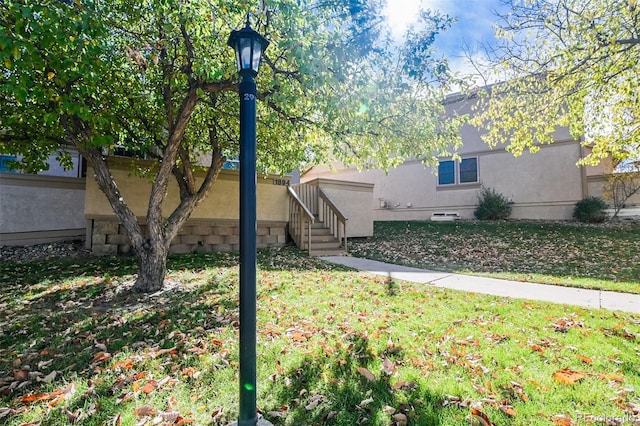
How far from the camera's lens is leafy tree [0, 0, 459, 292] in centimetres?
392

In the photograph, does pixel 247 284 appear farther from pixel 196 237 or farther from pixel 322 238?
pixel 322 238

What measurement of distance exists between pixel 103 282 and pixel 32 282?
133 cm

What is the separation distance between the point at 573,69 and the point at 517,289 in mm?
4392

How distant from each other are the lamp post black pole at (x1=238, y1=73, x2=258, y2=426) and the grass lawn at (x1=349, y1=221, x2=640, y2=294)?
6.40 metres

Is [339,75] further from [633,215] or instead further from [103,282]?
[633,215]

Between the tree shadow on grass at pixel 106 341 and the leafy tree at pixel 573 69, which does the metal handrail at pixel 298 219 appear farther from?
the leafy tree at pixel 573 69

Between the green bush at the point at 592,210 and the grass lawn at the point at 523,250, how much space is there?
1.78 feet

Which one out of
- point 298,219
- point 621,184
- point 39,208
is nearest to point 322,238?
point 298,219

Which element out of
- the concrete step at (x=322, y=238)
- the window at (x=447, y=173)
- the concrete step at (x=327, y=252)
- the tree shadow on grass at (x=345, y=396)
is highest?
the window at (x=447, y=173)

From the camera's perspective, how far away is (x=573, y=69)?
623 cm

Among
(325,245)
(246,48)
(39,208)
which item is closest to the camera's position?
(246,48)

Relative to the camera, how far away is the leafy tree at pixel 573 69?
5992 millimetres

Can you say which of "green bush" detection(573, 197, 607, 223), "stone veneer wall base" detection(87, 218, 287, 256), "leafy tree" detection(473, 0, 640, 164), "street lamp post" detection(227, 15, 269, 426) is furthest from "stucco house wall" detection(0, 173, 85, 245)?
"green bush" detection(573, 197, 607, 223)

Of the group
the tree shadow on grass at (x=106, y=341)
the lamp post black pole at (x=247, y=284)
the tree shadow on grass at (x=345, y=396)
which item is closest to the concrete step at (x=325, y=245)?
the tree shadow on grass at (x=106, y=341)
